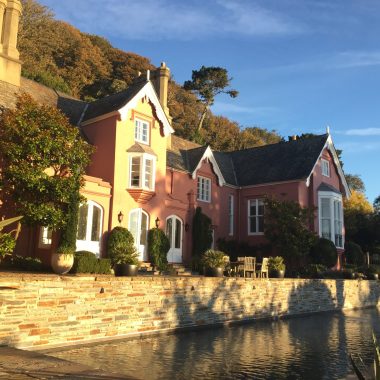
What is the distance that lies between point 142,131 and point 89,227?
6.37 meters

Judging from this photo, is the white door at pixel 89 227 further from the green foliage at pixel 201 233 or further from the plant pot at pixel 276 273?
the plant pot at pixel 276 273

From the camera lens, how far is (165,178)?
24.7m

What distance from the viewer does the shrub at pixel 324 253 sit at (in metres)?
27.5

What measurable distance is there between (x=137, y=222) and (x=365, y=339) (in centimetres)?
1232

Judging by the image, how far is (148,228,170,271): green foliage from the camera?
2222cm

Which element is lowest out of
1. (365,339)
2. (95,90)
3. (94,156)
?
(365,339)

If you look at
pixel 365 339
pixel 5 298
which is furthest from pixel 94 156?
pixel 365 339

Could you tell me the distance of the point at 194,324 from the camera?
15914 mm

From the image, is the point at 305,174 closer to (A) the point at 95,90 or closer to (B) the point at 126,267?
(B) the point at 126,267

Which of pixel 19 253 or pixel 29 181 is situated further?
pixel 19 253

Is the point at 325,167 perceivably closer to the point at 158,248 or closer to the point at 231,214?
the point at 231,214

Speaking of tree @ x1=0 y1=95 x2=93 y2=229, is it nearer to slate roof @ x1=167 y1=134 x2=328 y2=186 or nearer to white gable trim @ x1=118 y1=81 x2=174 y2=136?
white gable trim @ x1=118 y1=81 x2=174 y2=136

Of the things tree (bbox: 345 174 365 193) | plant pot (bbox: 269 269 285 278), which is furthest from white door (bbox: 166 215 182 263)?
tree (bbox: 345 174 365 193)

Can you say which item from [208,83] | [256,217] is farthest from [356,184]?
[256,217]
